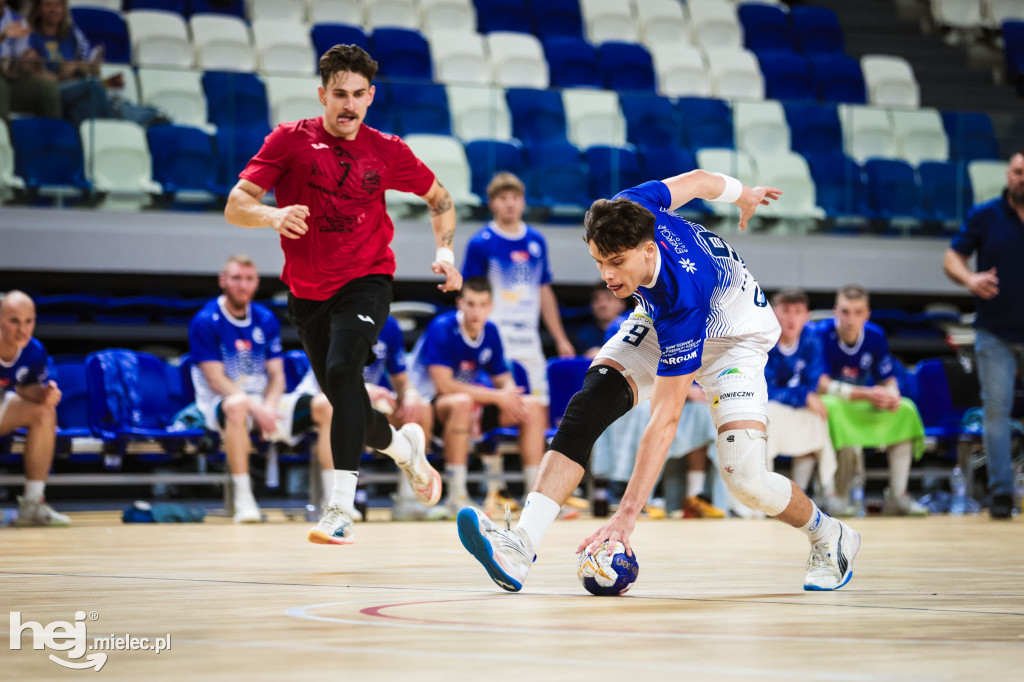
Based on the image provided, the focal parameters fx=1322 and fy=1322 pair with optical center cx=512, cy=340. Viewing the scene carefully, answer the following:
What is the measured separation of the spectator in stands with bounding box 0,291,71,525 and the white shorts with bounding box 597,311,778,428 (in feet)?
14.5

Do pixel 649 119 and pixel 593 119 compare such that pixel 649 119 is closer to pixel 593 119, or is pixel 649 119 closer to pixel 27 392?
pixel 593 119

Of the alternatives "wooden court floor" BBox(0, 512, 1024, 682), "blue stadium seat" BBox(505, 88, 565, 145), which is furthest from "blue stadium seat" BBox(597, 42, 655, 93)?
"wooden court floor" BBox(0, 512, 1024, 682)

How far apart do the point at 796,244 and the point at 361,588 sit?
795cm

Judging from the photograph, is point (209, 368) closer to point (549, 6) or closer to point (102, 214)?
point (102, 214)

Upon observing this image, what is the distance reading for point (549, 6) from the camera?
13.1 meters

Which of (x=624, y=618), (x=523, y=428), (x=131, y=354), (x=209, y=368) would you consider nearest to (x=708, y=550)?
(x=624, y=618)

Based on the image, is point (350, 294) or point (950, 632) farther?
point (350, 294)

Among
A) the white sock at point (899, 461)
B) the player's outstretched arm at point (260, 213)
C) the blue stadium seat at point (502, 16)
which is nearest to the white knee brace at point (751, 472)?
the player's outstretched arm at point (260, 213)

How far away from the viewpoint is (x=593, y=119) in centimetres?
1020

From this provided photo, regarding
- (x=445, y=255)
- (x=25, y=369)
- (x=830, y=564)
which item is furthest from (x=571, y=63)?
(x=830, y=564)

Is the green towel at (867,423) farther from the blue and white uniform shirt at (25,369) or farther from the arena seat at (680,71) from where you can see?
the arena seat at (680,71)

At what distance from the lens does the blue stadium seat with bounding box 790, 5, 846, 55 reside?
45.1 feet

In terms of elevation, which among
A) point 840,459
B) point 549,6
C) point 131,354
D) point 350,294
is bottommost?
point 840,459

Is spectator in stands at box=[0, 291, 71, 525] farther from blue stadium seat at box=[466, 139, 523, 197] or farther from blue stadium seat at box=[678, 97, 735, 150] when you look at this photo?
blue stadium seat at box=[678, 97, 735, 150]
